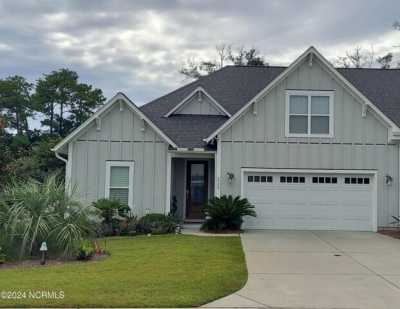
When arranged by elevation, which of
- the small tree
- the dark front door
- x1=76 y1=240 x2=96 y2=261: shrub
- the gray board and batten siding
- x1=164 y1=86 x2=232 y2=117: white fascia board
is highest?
the small tree

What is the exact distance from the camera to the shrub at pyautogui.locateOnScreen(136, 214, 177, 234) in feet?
52.2

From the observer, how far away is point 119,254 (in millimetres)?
11383

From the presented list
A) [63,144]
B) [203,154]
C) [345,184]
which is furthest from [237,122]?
[63,144]

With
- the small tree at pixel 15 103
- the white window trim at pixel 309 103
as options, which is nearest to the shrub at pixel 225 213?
the white window trim at pixel 309 103

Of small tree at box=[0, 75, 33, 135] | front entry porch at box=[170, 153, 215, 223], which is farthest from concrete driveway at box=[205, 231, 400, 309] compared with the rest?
small tree at box=[0, 75, 33, 135]

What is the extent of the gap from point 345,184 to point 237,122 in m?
4.41

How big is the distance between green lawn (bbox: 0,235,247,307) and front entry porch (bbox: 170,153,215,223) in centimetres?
753

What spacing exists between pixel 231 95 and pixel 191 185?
4.83 metres

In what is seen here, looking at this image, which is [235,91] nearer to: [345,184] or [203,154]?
[203,154]

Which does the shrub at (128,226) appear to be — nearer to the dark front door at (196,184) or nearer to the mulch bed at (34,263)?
the dark front door at (196,184)

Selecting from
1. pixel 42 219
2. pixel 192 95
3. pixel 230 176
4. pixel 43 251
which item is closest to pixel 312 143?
pixel 230 176

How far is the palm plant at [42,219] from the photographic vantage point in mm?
10797

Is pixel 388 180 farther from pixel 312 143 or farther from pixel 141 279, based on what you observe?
pixel 141 279

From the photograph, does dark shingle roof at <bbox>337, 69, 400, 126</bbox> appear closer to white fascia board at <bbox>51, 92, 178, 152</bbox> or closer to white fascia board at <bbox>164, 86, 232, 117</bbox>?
white fascia board at <bbox>164, 86, 232, 117</bbox>
